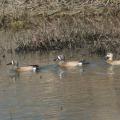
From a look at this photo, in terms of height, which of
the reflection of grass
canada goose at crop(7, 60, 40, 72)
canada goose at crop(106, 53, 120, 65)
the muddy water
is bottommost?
the muddy water

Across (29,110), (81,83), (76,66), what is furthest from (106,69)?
(29,110)

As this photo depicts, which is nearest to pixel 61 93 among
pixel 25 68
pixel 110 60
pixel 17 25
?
pixel 25 68

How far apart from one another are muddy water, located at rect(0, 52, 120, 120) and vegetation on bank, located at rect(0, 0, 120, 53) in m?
1.85

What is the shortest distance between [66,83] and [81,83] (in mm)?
338

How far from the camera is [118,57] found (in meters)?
17.2

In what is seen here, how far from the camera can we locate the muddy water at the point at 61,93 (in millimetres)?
10742

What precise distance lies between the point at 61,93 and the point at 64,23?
9380 millimetres

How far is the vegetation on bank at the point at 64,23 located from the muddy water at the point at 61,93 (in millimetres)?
1853

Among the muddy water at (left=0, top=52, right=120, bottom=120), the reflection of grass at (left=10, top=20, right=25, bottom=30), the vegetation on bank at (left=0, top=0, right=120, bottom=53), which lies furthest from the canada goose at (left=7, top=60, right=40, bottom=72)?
the reflection of grass at (left=10, top=20, right=25, bottom=30)

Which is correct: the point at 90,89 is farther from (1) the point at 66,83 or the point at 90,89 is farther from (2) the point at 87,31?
(2) the point at 87,31

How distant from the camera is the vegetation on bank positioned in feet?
62.4

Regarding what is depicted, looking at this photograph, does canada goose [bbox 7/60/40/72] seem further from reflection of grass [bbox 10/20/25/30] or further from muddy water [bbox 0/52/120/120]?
reflection of grass [bbox 10/20/25/30]

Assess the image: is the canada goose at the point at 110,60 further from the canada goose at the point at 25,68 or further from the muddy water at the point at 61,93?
the canada goose at the point at 25,68

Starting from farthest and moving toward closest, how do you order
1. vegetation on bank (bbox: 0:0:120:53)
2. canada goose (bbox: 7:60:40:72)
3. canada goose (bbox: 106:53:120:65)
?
vegetation on bank (bbox: 0:0:120:53)
canada goose (bbox: 106:53:120:65)
canada goose (bbox: 7:60:40:72)
